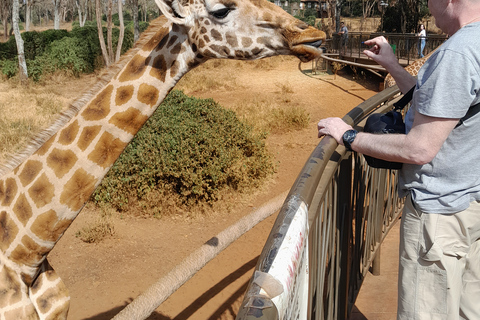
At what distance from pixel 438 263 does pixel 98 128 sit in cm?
176

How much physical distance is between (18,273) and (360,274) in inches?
81.2

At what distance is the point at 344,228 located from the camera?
2646 mm

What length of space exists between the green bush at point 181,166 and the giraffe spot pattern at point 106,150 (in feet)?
12.7

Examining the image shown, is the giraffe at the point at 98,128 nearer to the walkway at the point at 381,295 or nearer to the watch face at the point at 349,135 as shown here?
the watch face at the point at 349,135

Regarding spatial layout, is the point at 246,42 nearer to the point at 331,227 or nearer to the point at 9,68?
the point at 331,227

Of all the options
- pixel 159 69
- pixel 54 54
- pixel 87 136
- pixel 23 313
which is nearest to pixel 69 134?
pixel 87 136

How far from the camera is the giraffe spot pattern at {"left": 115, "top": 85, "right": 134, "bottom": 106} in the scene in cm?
256

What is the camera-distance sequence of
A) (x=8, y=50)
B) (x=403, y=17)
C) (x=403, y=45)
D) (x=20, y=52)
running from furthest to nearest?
(x=403, y=17) → (x=8, y=50) → (x=403, y=45) → (x=20, y=52)

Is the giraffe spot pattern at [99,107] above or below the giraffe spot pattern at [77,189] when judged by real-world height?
above

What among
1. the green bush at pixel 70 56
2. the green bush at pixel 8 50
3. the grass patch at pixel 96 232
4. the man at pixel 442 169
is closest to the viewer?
the man at pixel 442 169

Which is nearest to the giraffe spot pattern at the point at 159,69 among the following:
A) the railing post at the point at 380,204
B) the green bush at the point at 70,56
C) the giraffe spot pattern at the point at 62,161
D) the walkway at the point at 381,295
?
the giraffe spot pattern at the point at 62,161

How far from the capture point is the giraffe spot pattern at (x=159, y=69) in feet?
8.58

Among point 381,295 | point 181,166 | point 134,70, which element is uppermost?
point 134,70

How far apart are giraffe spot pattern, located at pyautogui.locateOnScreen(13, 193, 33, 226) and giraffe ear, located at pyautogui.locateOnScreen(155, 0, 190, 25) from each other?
122 cm
